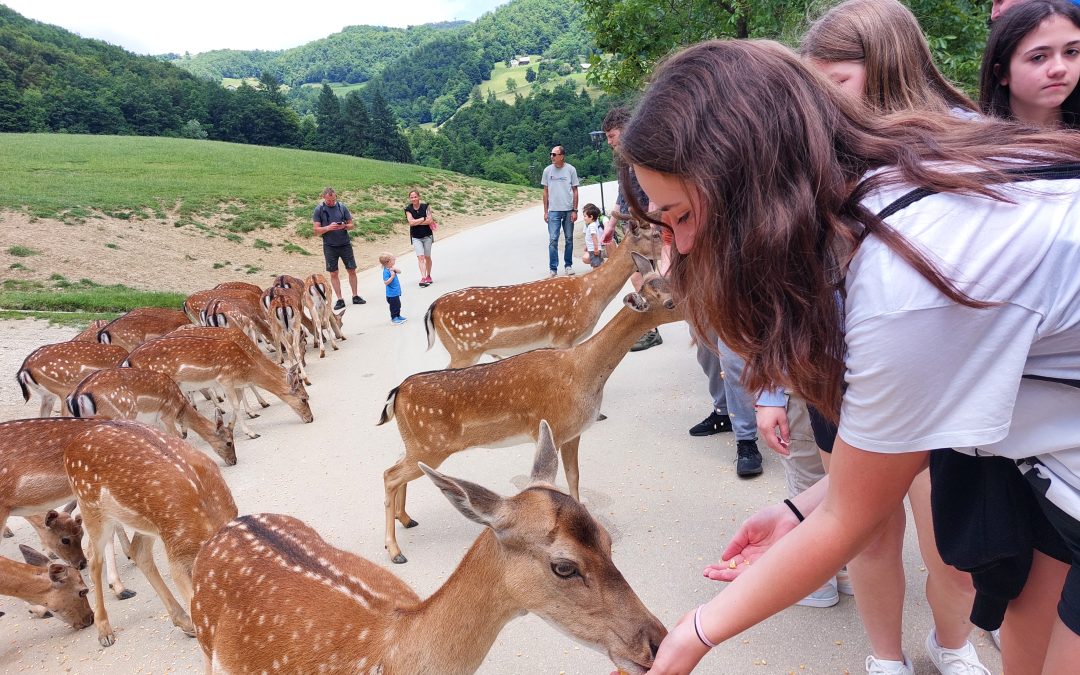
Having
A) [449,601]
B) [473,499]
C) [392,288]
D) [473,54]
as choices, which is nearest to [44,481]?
[449,601]

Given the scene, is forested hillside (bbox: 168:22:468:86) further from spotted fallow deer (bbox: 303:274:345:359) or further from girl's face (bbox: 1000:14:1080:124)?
girl's face (bbox: 1000:14:1080:124)

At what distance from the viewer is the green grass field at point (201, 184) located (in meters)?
21.4

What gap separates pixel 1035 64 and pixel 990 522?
79.9 inches

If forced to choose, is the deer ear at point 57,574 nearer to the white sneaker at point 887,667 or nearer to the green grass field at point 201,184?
the white sneaker at point 887,667

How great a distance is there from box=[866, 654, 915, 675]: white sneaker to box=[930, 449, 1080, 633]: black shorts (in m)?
0.98

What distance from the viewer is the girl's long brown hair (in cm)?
129

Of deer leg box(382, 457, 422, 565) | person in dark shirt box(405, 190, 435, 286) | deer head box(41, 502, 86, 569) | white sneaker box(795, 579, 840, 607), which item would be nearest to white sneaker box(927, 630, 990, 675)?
white sneaker box(795, 579, 840, 607)

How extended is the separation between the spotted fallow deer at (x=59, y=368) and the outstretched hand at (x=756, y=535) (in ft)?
22.5

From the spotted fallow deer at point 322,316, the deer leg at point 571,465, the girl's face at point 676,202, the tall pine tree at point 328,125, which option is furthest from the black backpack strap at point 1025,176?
the tall pine tree at point 328,125

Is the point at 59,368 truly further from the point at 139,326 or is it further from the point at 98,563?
the point at 98,563

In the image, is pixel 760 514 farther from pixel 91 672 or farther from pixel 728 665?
pixel 91 672

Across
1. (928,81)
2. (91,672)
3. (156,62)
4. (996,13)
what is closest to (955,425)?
(928,81)

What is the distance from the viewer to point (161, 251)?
60.2 feet

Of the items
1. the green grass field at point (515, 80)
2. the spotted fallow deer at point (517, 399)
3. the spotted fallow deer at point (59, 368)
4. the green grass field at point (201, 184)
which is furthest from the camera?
the green grass field at point (515, 80)
